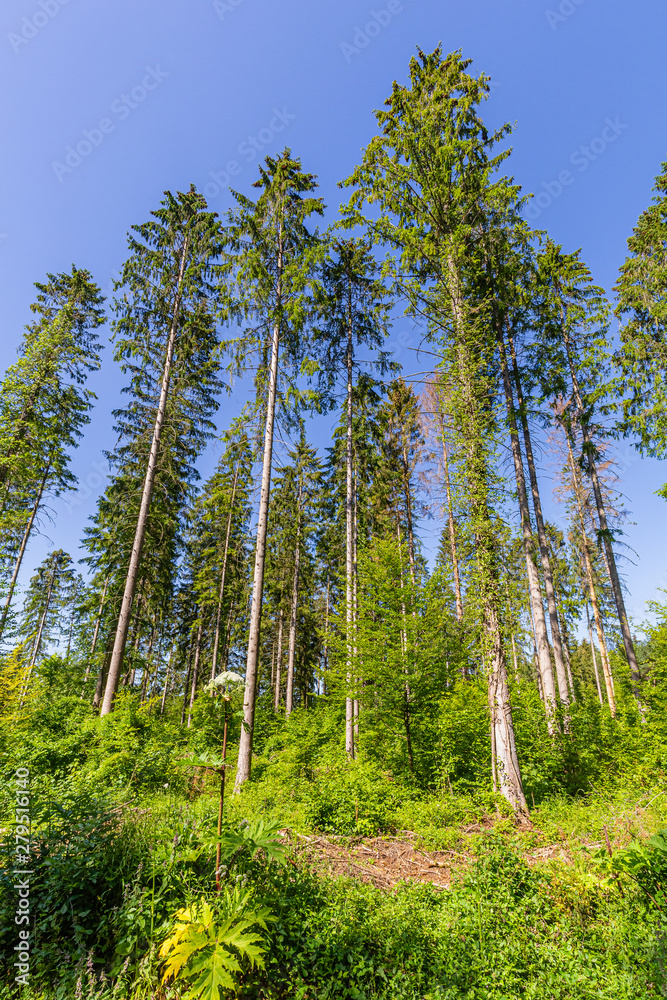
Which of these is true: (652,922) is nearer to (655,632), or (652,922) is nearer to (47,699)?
(655,632)

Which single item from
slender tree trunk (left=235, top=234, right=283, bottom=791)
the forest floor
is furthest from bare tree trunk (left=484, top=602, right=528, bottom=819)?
slender tree trunk (left=235, top=234, right=283, bottom=791)

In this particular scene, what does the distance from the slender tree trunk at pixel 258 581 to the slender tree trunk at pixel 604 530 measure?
35.9ft

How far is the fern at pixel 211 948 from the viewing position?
2348mm

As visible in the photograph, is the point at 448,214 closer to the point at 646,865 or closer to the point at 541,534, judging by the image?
the point at 541,534

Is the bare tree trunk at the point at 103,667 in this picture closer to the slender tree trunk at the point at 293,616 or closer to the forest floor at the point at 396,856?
the slender tree trunk at the point at 293,616

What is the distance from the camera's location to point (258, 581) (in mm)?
9391

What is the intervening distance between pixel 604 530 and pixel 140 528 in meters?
16.6

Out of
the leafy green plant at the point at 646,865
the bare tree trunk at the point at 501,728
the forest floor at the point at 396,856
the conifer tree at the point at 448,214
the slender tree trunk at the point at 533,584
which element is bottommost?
the forest floor at the point at 396,856

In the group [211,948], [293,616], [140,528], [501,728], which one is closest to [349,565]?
[501,728]

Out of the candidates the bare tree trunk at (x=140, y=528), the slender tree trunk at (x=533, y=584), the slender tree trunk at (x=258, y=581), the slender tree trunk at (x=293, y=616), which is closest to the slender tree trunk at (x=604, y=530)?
the slender tree trunk at (x=533, y=584)

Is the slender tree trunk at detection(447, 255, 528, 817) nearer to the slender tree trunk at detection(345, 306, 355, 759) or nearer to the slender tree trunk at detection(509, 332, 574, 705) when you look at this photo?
the slender tree trunk at detection(345, 306, 355, 759)

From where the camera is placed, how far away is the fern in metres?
2.35

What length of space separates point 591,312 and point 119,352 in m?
17.4

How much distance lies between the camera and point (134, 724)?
9641 millimetres
